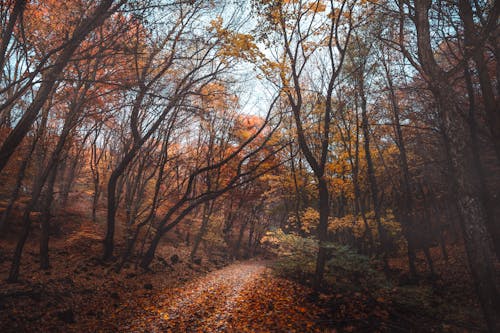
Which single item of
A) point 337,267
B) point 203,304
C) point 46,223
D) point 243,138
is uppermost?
point 243,138

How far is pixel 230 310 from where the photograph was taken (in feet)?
23.7

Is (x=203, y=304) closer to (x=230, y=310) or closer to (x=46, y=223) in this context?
(x=230, y=310)

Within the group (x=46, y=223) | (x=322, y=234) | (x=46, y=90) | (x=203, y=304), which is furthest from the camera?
(x=46, y=223)

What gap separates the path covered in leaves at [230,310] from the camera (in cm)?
605

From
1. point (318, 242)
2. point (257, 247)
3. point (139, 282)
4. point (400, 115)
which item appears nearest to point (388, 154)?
point (400, 115)

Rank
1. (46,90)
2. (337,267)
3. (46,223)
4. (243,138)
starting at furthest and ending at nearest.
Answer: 1. (243,138)
2. (337,267)
3. (46,223)
4. (46,90)

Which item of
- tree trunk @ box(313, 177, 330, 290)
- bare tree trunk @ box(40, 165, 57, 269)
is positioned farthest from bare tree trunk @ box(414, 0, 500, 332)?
bare tree trunk @ box(40, 165, 57, 269)

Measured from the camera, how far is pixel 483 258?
16.1 ft

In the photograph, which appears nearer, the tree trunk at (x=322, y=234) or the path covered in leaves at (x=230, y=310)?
the path covered in leaves at (x=230, y=310)

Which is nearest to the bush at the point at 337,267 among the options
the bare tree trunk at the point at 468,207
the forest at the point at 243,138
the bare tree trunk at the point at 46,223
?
the forest at the point at 243,138

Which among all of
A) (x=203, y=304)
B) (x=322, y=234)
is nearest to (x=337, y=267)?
(x=322, y=234)

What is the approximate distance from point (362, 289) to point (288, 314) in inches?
105

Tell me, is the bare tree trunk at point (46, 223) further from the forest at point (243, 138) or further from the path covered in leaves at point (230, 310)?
the path covered in leaves at point (230, 310)

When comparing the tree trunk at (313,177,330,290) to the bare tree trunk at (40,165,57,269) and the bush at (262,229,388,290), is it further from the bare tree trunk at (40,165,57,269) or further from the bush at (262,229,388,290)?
the bare tree trunk at (40,165,57,269)
